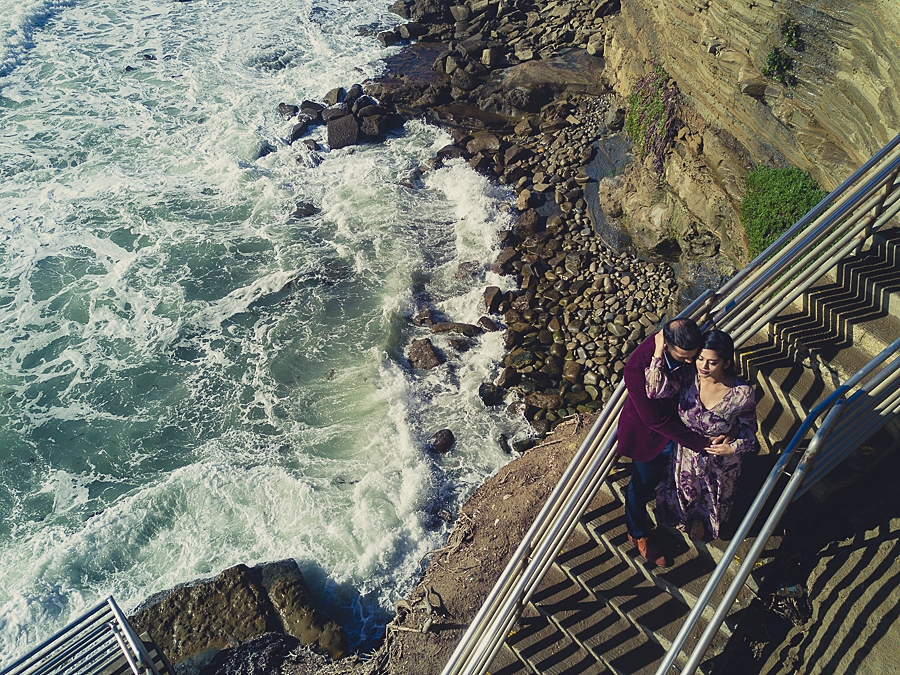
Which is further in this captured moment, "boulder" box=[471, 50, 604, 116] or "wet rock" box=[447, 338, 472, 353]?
"boulder" box=[471, 50, 604, 116]

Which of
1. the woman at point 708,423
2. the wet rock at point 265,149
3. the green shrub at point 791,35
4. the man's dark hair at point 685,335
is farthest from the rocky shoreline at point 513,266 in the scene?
the man's dark hair at point 685,335

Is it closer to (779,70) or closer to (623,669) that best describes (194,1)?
(779,70)

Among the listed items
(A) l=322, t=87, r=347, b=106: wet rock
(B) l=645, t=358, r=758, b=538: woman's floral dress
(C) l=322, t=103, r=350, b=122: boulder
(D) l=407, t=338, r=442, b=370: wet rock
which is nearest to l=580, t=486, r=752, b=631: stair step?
(B) l=645, t=358, r=758, b=538: woman's floral dress

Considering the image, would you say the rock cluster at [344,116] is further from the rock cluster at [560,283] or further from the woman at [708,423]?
the woman at [708,423]

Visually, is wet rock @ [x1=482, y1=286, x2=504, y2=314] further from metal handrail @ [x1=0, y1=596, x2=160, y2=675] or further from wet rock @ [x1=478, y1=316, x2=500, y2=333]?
metal handrail @ [x1=0, y1=596, x2=160, y2=675]

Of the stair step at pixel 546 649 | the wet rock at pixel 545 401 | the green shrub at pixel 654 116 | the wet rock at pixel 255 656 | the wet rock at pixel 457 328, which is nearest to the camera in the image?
the stair step at pixel 546 649

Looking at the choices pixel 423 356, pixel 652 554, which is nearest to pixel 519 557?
pixel 652 554

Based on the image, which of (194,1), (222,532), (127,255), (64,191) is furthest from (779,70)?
(194,1)
